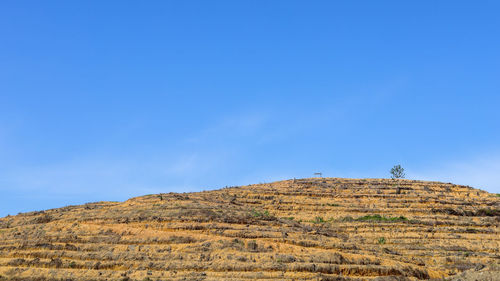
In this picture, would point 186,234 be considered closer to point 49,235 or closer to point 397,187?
point 49,235

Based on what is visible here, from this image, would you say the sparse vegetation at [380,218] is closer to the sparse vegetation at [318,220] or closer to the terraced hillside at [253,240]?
the terraced hillside at [253,240]

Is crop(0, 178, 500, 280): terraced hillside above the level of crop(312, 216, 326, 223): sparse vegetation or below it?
below

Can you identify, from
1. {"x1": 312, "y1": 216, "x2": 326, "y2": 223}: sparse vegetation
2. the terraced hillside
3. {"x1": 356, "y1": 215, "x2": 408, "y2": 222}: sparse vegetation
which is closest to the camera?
the terraced hillside

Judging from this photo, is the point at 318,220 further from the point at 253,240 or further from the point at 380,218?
the point at 253,240

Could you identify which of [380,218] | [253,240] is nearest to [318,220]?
[380,218]

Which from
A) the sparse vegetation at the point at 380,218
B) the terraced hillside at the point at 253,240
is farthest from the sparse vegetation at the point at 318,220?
the sparse vegetation at the point at 380,218

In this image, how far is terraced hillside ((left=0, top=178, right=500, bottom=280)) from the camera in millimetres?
21844

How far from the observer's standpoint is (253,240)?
24.2 m

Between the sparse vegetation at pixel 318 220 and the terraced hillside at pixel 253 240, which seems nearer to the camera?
the terraced hillside at pixel 253 240

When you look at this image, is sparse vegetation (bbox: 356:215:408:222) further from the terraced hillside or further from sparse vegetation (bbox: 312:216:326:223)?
sparse vegetation (bbox: 312:216:326:223)

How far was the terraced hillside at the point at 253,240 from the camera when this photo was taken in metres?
21.8

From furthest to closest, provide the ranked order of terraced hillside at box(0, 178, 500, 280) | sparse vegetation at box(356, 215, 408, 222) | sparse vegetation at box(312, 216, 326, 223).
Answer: sparse vegetation at box(356, 215, 408, 222), sparse vegetation at box(312, 216, 326, 223), terraced hillside at box(0, 178, 500, 280)

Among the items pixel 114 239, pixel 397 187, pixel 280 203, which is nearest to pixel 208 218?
pixel 114 239

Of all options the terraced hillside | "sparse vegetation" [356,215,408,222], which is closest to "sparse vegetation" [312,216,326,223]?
the terraced hillside
